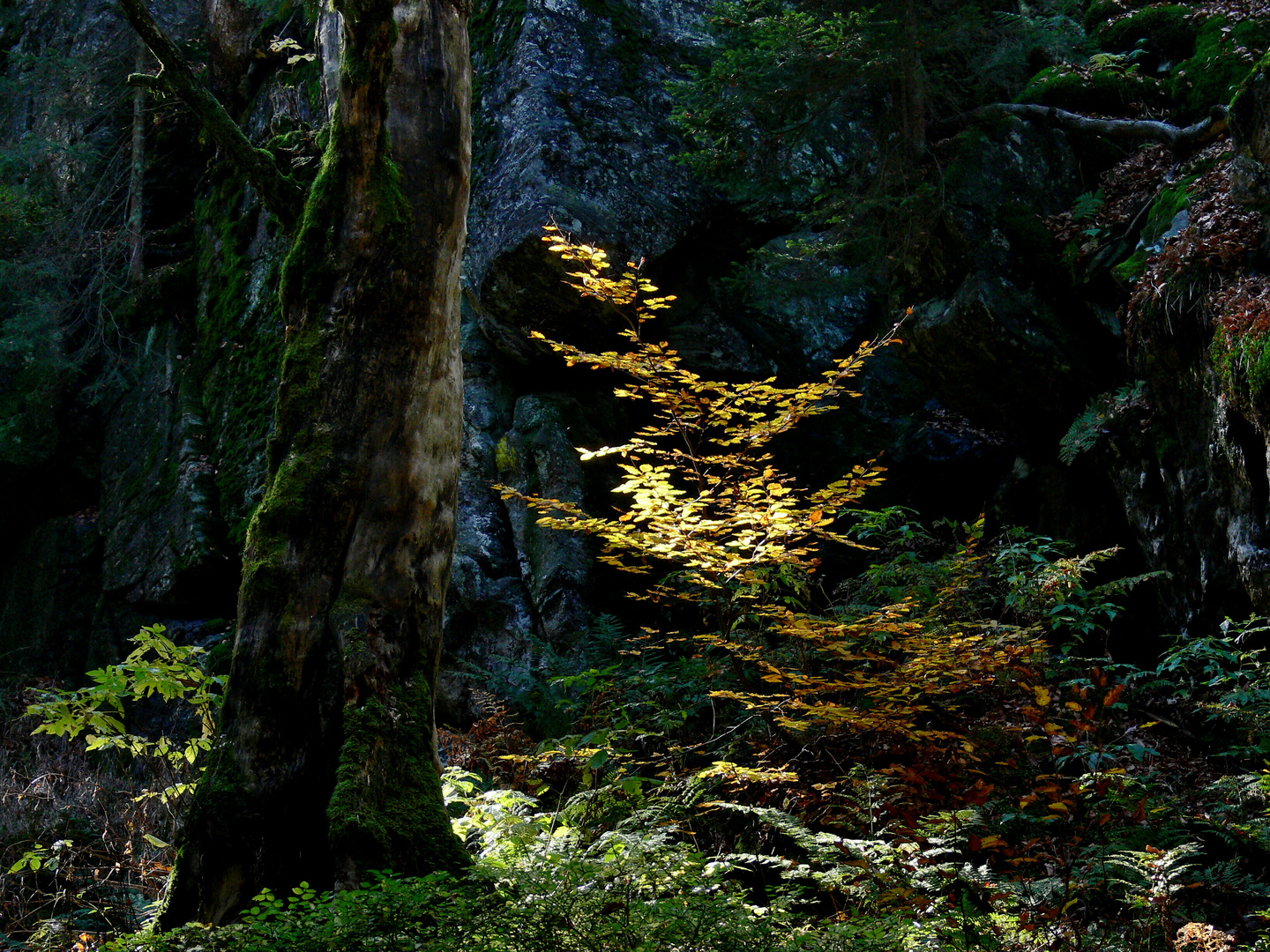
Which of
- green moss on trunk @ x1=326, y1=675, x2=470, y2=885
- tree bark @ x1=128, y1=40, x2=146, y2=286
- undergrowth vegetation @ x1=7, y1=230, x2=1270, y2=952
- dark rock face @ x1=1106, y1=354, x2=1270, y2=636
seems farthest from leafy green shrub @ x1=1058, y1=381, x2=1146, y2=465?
tree bark @ x1=128, y1=40, x2=146, y2=286

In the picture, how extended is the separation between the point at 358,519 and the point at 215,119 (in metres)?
2.20

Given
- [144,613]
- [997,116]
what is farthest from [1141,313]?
[144,613]

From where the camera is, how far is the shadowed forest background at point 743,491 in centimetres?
385

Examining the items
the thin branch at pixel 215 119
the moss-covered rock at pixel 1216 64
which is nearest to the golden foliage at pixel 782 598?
the thin branch at pixel 215 119

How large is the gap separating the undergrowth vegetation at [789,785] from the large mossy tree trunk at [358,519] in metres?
0.36

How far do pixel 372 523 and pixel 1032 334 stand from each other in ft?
19.3

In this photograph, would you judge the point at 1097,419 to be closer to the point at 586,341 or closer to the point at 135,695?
the point at 586,341

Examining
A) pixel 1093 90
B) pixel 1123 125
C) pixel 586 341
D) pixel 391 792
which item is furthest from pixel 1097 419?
pixel 391 792

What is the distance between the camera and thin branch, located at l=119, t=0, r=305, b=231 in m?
4.32

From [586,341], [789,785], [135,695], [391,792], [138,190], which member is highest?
[138,190]

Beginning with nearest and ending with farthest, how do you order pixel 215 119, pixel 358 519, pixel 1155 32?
pixel 358 519, pixel 215 119, pixel 1155 32

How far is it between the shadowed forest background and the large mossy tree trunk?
6 cm

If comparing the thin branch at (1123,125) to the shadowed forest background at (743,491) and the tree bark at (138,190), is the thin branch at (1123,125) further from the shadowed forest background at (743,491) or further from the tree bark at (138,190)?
the tree bark at (138,190)

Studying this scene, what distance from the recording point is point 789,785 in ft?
15.9
